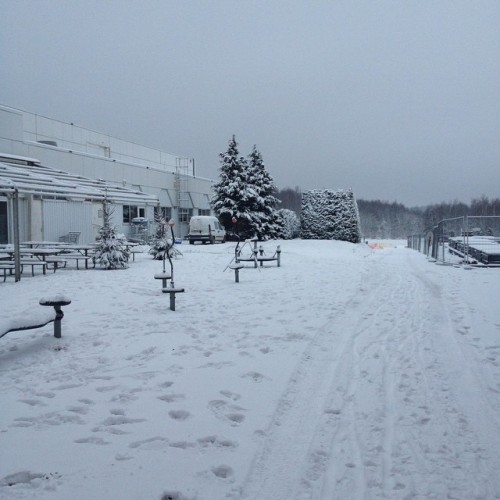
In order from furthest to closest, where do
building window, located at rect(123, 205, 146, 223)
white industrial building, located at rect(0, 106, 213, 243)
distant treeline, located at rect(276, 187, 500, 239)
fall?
1. distant treeline, located at rect(276, 187, 500, 239)
2. building window, located at rect(123, 205, 146, 223)
3. white industrial building, located at rect(0, 106, 213, 243)

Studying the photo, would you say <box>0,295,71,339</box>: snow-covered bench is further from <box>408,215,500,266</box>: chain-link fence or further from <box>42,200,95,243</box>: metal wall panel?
<box>42,200,95,243</box>: metal wall panel

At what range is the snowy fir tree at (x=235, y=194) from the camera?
3216 cm

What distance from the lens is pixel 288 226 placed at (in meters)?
34.9

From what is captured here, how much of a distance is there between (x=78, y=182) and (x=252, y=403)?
14.7 metres

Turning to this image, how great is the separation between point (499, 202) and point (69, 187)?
223 ft

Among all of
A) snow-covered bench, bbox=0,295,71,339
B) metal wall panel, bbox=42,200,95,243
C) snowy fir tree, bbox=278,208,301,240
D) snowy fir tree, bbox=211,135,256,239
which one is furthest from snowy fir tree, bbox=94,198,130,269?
snowy fir tree, bbox=278,208,301,240

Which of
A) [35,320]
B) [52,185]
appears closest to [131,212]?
[52,185]

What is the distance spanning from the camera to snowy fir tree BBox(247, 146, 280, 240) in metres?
32.4

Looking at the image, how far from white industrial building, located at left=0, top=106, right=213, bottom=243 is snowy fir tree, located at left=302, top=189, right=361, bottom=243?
10649 mm

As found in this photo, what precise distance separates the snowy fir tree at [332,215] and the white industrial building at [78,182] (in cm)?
1065

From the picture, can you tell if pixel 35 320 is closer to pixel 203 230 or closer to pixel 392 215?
pixel 203 230

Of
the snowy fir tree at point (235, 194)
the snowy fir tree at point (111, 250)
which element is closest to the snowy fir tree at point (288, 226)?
the snowy fir tree at point (235, 194)

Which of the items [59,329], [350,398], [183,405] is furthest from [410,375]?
[59,329]

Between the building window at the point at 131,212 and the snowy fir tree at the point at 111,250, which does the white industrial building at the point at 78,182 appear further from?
the snowy fir tree at the point at 111,250
